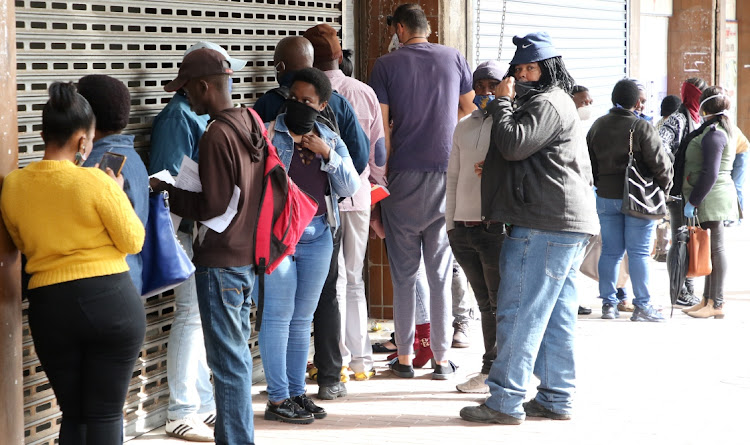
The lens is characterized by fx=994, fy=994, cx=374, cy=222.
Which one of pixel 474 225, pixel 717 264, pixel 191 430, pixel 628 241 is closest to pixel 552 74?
pixel 474 225

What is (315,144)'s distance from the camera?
5.13m

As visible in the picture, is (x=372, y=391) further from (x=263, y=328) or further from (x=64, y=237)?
(x=64, y=237)

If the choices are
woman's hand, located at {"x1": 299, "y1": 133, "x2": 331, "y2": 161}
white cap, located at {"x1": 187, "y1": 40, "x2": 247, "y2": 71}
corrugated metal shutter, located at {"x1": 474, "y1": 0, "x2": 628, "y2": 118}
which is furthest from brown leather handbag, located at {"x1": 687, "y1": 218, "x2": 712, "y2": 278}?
white cap, located at {"x1": 187, "y1": 40, "x2": 247, "y2": 71}

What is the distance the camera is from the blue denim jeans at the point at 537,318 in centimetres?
515

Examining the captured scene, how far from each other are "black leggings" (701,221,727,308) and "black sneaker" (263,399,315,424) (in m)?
4.64

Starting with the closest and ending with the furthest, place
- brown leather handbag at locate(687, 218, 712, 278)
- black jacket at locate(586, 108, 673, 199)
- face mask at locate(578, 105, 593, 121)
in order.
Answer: black jacket at locate(586, 108, 673, 199) → face mask at locate(578, 105, 593, 121) → brown leather handbag at locate(687, 218, 712, 278)

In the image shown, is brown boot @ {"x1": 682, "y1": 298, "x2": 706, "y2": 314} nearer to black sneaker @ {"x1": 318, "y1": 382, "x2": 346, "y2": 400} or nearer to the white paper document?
black sneaker @ {"x1": 318, "y1": 382, "x2": 346, "y2": 400}

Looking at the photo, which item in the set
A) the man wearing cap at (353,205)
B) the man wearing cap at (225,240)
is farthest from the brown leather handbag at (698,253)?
the man wearing cap at (225,240)

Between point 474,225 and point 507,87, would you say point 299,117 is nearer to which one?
point 507,87

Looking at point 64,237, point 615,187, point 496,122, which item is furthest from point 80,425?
point 615,187

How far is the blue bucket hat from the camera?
5.14 meters

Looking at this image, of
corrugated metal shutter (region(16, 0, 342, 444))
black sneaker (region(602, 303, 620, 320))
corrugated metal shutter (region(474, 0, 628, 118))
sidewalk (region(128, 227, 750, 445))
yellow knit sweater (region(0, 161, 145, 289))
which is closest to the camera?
yellow knit sweater (region(0, 161, 145, 289))

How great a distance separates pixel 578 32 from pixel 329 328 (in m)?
8.22

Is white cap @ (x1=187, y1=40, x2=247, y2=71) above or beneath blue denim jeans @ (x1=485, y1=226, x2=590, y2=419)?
above
